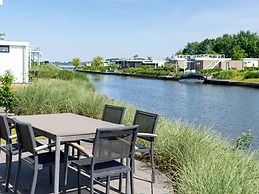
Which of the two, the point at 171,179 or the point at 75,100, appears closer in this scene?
the point at 171,179

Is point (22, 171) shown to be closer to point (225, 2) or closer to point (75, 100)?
point (75, 100)

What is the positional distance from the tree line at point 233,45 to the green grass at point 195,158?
206ft

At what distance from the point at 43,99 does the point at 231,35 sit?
8570 cm

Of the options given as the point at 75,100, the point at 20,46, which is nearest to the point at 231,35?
the point at 20,46

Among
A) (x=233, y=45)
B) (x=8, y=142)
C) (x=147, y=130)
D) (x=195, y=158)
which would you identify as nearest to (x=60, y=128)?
(x=8, y=142)

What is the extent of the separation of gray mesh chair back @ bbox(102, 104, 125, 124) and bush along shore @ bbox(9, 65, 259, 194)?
0.61 meters

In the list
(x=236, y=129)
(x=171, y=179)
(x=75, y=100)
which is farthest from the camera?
(x=236, y=129)

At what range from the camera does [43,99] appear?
8102 mm

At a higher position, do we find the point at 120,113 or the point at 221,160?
the point at 120,113

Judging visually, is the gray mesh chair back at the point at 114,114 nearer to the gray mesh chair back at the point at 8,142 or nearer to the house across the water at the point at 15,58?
the gray mesh chair back at the point at 8,142

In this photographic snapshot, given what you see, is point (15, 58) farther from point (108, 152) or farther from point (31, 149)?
point (108, 152)

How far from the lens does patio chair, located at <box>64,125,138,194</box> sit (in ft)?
9.59

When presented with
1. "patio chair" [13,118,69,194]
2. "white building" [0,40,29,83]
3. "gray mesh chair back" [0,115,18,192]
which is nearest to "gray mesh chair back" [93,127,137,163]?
"patio chair" [13,118,69,194]

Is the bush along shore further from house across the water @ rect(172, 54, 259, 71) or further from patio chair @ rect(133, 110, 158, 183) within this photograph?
house across the water @ rect(172, 54, 259, 71)
